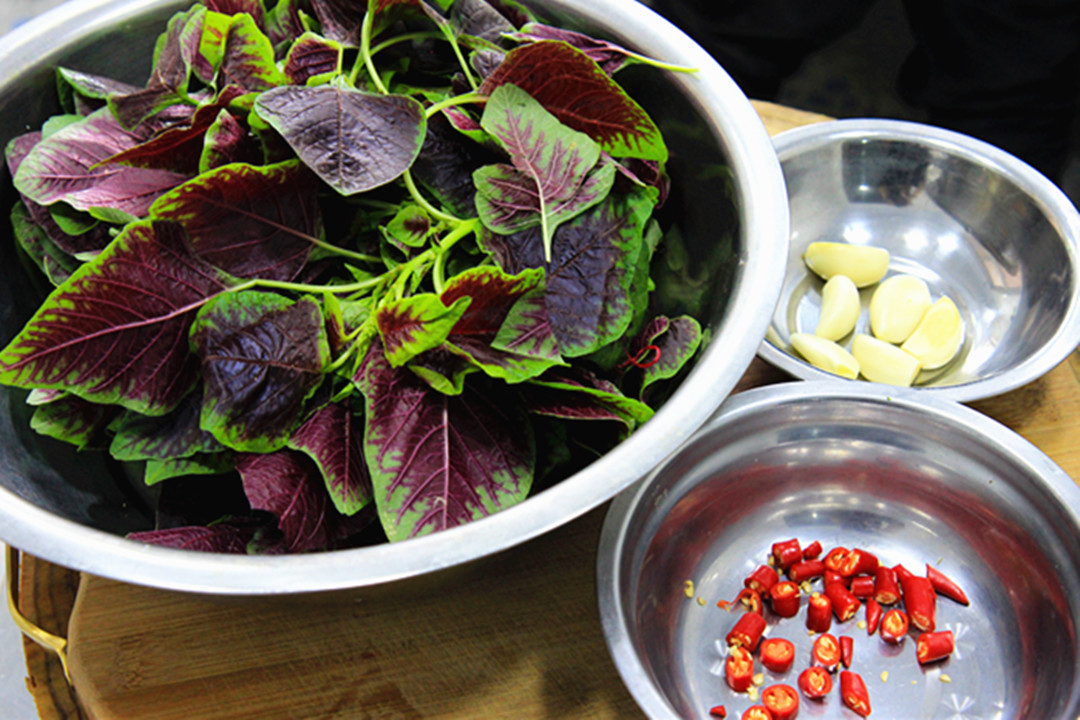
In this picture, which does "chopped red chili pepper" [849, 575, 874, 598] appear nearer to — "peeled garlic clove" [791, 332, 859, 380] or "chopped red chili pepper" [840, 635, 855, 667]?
"chopped red chili pepper" [840, 635, 855, 667]

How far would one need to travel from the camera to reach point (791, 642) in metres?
0.69

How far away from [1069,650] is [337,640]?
55cm

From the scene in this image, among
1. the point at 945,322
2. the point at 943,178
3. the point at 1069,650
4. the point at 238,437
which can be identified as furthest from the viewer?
the point at 943,178

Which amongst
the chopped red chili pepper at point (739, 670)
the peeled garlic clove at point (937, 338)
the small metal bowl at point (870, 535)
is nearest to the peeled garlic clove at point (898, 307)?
the peeled garlic clove at point (937, 338)

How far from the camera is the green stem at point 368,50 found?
627 millimetres

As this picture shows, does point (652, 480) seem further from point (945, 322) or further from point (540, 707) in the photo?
point (945, 322)

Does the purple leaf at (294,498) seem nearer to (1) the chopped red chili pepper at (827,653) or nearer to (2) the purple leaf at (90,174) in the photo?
(2) the purple leaf at (90,174)

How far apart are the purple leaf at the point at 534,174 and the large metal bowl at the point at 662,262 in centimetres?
12

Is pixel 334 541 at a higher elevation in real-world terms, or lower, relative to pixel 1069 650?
higher

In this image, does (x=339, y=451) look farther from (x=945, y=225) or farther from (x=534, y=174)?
(x=945, y=225)

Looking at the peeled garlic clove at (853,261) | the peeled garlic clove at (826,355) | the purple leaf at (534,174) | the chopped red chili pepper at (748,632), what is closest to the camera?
the purple leaf at (534,174)

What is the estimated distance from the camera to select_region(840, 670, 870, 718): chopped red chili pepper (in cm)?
65

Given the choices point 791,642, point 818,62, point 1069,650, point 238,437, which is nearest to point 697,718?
point 791,642

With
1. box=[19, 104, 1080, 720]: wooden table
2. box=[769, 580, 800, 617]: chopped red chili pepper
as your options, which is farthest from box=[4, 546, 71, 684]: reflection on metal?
box=[769, 580, 800, 617]: chopped red chili pepper
